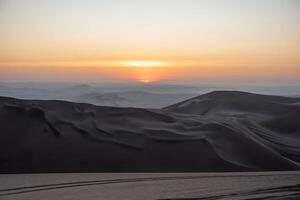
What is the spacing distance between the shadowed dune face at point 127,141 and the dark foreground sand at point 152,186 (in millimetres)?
304

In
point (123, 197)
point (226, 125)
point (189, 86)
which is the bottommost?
point (123, 197)

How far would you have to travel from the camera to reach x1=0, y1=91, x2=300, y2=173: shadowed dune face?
491 cm

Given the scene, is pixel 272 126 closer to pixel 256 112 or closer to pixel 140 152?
pixel 256 112

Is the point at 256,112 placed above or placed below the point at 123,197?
above

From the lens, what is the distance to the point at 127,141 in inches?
204

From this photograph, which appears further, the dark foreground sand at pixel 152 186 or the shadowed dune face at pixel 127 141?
the shadowed dune face at pixel 127 141

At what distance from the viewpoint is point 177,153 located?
16.6 feet

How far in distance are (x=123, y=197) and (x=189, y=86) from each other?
3703 mm

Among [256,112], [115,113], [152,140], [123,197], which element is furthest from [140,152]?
[256,112]

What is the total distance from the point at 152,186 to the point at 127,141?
1231mm

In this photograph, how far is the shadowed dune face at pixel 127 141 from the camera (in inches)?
193

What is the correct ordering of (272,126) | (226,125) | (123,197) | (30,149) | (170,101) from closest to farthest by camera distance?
(123,197), (30,149), (226,125), (272,126), (170,101)

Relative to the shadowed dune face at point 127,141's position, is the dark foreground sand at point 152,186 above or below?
below

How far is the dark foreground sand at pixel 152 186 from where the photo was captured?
3.69 meters
